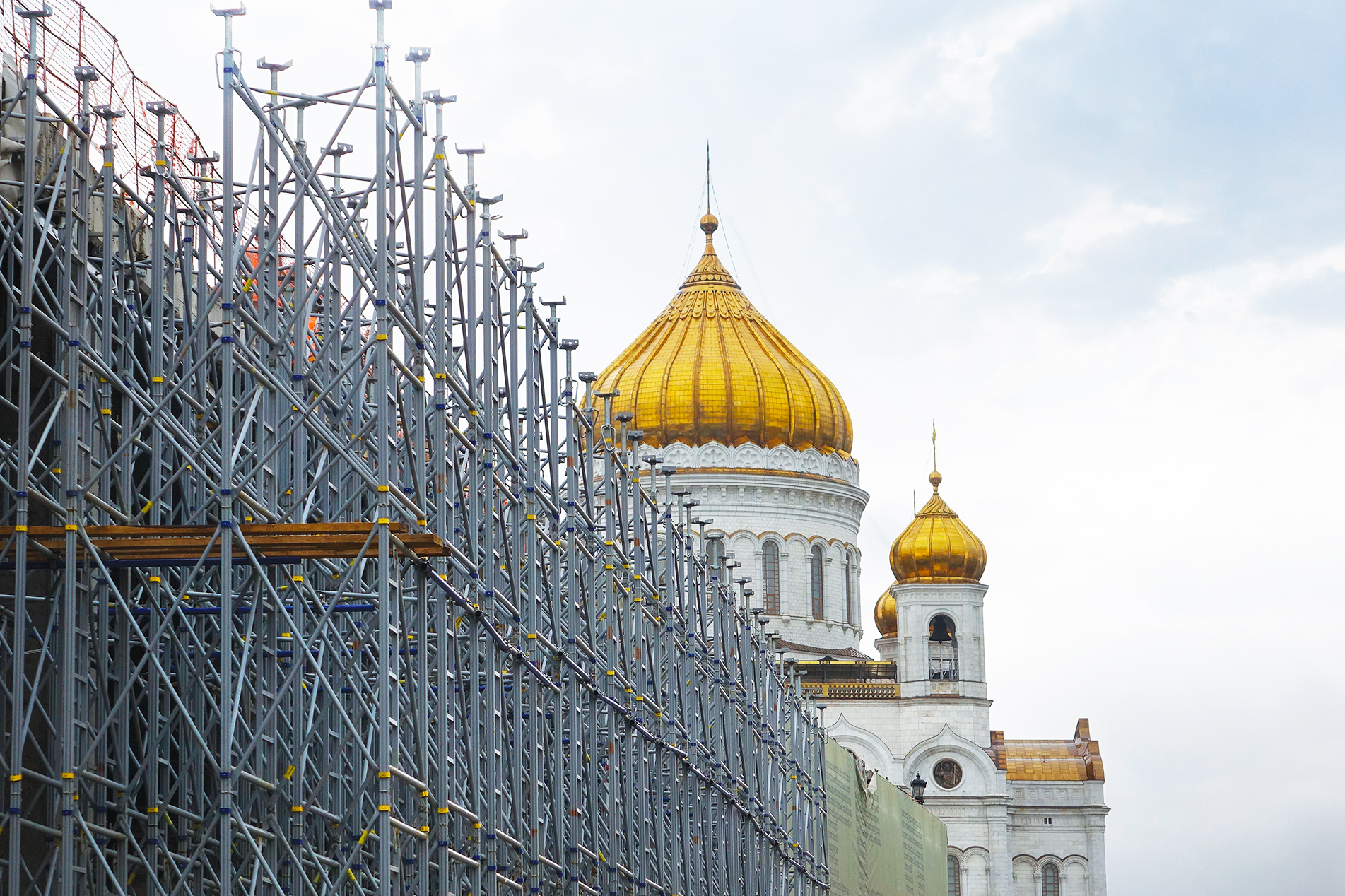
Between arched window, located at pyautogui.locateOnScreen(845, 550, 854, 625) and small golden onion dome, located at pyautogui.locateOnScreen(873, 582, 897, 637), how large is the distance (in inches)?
263

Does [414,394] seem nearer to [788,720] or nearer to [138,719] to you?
[138,719]

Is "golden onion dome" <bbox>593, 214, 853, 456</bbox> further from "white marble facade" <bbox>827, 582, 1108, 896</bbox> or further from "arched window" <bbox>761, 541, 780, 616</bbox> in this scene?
"white marble facade" <bbox>827, 582, 1108, 896</bbox>

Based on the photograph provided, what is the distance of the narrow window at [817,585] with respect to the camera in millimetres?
58531

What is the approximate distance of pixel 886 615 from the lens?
218 feet

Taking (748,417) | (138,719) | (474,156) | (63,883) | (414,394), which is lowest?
(63,883)

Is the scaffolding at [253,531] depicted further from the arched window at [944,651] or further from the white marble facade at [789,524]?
the arched window at [944,651]

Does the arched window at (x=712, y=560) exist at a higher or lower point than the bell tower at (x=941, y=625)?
lower

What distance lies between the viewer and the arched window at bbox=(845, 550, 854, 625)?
59.3 metres

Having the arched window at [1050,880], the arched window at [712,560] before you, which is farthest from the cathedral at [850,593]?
the arched window at [712,560]

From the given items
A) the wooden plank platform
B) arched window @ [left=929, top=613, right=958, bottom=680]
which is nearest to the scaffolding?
the wooden plank platform

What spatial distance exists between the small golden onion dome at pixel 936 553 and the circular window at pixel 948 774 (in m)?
4.83

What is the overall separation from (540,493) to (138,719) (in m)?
5.56

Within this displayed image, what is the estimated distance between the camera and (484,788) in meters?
20.1

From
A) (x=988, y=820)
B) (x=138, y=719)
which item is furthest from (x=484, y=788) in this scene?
(x=988, y=820)
